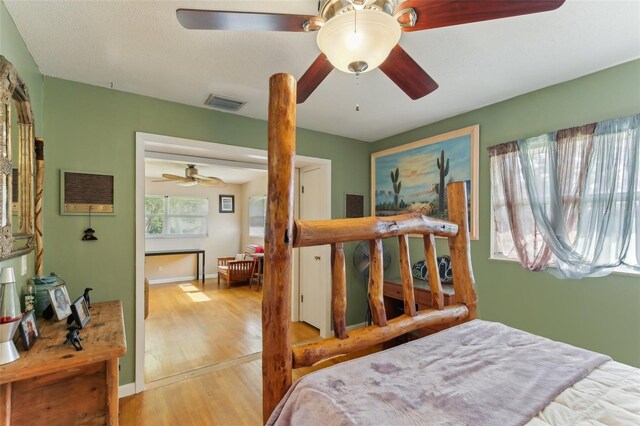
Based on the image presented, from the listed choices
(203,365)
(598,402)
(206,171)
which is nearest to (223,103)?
(203,365)

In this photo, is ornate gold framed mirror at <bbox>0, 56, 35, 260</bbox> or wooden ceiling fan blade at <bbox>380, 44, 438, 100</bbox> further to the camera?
wooden ceiling fan blade at <bbox>380, 44, 438, 100</bbox>

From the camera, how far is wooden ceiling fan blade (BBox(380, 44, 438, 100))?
1383 millimetres

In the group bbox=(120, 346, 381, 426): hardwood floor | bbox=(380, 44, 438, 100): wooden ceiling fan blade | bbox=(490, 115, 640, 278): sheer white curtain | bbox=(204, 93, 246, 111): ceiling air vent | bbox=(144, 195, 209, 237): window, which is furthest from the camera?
bbox=(144, 195, 209, 237): window

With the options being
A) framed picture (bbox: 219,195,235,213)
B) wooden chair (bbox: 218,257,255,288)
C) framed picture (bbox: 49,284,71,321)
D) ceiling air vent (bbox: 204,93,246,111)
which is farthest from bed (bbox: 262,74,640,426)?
framed picture (bbox: 219,195,235,213)

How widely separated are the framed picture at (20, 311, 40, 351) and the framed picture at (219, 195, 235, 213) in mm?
5860

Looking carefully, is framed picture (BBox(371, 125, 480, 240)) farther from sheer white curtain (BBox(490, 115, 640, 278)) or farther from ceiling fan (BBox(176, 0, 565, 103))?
ceiling fan (BBox(176, 0, 565, 103))

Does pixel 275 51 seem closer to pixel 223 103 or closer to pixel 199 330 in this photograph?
pixel 223 103

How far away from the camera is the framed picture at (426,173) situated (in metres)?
2.73

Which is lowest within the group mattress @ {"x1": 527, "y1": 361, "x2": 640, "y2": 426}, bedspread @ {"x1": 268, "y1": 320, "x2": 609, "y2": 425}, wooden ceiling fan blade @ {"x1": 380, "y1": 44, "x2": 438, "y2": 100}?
mattress @ {"x1": 527, "y1": 361, "x2": 640, "y2": 426}

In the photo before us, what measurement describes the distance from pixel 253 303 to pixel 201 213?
307 cm

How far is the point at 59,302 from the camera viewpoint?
1710mm

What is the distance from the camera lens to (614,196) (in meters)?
1.91

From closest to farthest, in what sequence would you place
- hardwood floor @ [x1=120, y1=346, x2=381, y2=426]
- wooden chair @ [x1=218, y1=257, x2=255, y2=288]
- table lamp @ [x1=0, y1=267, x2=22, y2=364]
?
table lamp @ [x1=0, y1=267, x2=22, y2=364], hardwood floor @ [x1=120, y1=346, x2=381, y2=426], wooden chair @ [x1=218, y1=257, x2=255, y2=288]

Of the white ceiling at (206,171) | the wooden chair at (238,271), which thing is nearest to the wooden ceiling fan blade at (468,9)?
the white ceiling at (206,171)
